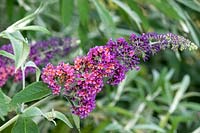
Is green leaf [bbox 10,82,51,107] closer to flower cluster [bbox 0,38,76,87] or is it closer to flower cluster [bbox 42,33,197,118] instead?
flower cluster [bbox 42,33,197,118]

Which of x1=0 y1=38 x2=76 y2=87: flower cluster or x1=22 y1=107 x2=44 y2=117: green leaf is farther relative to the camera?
x1=0 y1=38 x2=76 y2=87: flower cluster

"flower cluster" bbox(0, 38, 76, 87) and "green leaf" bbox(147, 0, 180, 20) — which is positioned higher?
"green leaf" bbox(147, 0, 180, 20)

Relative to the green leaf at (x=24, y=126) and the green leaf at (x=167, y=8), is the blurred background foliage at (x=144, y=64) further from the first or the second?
the green leaf at (x=24, y=126)

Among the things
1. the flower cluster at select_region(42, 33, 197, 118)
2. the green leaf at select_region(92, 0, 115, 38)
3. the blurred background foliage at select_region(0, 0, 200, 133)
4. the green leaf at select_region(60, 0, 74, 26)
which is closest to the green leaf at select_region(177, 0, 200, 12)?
the blurred background foliage at select_region(0, 0, 200, 133)

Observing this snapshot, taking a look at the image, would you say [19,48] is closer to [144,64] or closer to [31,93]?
[31,93]

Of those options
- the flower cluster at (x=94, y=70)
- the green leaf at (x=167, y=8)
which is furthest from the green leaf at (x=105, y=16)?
the flower cluster at (x=94, y=70)

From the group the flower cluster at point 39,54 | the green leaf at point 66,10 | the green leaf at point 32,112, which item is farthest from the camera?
the green leaf at point 66,10

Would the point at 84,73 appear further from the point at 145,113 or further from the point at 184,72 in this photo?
the point at 184,72

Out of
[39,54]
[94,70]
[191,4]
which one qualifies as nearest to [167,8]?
[191,4]
